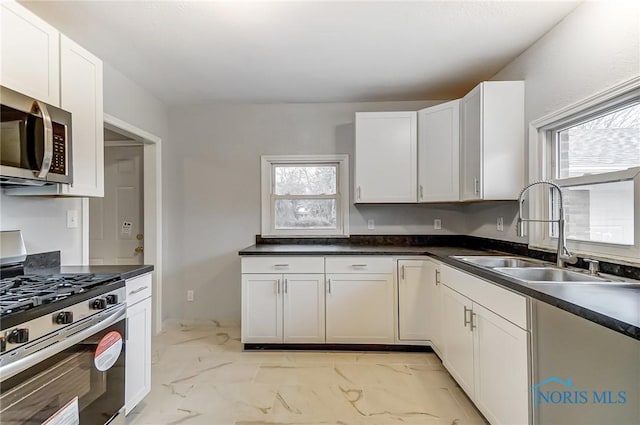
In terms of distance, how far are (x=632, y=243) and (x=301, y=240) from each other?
8.71 ft

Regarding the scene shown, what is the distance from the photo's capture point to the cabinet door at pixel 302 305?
291cm

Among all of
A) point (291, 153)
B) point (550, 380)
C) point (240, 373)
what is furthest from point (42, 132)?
point (550, 380)

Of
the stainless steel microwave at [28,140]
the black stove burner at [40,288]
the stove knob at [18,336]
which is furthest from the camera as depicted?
the stainless steel microwave at [28,140]

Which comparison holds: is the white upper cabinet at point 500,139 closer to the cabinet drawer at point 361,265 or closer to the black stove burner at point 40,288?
the cabinet drawer at point 361,265

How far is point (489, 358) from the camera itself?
1770mm

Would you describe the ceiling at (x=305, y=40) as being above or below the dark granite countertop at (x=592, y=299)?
above

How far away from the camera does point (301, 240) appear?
356cm

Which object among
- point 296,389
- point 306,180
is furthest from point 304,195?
point 296,389

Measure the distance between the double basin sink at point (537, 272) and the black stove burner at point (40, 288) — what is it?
2.13m

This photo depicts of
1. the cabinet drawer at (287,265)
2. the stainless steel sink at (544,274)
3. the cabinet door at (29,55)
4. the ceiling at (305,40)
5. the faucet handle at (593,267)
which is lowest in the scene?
the cabinet drawer at (287,265)

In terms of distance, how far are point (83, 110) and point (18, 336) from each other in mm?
1344

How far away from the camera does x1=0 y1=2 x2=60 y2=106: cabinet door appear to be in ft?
4.87
